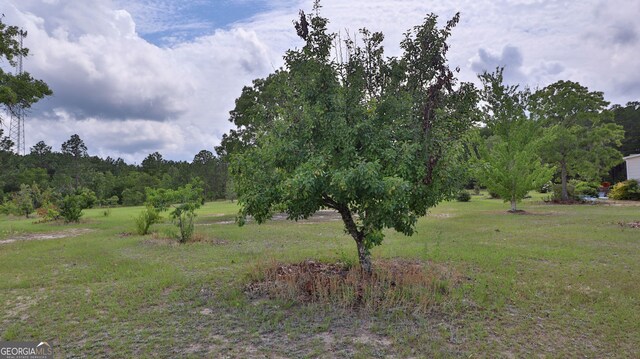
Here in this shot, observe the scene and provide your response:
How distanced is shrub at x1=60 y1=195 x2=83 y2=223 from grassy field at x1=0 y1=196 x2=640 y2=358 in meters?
12.7

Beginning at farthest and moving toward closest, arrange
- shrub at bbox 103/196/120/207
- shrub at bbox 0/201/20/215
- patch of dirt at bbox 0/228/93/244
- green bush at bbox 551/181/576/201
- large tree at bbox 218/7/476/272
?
shrub at bbox 103/196/120/207 < green bush at bbox 551/181/576/201 < shrub at bbox 0/201/20/215 < patch of dirt at bbox 0/228/93/244 < large tree at bbox 218/7/476/272

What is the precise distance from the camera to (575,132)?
3284cm

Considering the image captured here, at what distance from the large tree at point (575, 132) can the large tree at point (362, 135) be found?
27.5 meters

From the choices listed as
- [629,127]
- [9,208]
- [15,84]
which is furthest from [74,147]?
[629,127]

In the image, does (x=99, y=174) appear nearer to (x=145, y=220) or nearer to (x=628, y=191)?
(x=145, y=220)

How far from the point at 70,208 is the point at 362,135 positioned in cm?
2306

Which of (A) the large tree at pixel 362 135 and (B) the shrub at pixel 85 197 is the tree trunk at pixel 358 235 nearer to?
(A) the large tree at pixel 362 135

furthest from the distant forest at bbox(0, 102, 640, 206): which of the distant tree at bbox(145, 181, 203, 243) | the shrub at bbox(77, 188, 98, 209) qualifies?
the distant tree at bbox(145, 181, 203, 243)

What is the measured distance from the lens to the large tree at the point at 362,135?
604 centimetres

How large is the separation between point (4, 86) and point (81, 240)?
20.1 feet

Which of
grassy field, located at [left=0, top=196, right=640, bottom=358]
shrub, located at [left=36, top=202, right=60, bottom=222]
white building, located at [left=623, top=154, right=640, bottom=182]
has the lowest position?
grassy field, located at [left=0, top=196, right=640, bottom=358]

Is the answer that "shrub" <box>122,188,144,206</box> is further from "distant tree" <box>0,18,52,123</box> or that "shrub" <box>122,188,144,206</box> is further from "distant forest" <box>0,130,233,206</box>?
"distant tree" <box>0,18,52,123</box>

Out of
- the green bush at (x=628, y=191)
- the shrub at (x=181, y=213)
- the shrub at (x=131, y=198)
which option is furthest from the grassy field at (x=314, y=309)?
the shrub at (x=131, y=198)

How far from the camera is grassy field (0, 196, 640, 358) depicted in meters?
4.79
